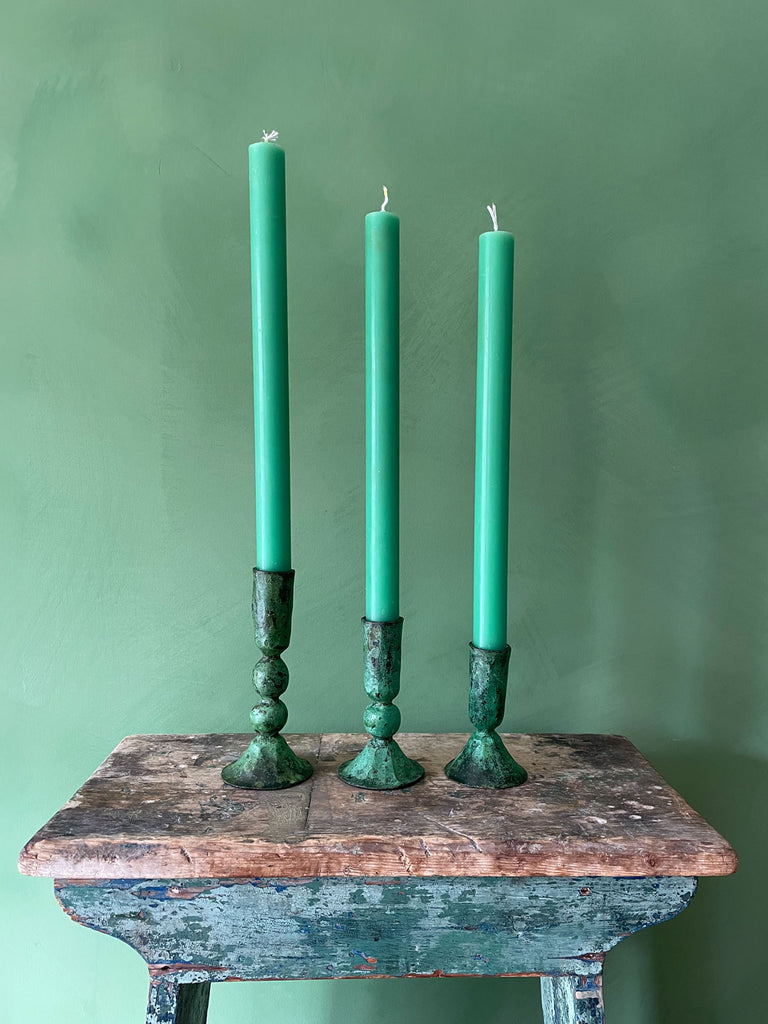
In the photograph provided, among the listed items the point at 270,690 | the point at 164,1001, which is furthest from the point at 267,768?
the point at 164,1001

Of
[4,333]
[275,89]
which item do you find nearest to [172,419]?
[4,333]

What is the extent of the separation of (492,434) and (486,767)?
26 centimetres

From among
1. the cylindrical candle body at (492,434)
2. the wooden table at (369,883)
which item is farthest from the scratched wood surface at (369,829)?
the cylindrical candle body at (492,434)

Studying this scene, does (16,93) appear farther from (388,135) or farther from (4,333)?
(388,135)

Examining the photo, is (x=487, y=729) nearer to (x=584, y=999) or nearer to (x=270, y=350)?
(x=584, y=999)

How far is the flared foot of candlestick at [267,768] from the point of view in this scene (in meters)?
0.57

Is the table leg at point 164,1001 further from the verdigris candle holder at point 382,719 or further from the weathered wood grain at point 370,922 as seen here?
the verdigris candle holder at point 382,719

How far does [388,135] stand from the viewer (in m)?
0.73

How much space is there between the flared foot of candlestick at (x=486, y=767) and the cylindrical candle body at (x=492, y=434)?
78 millimetres

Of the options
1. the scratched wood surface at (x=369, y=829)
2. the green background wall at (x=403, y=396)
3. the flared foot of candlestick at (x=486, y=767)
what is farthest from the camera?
the green background wall at (x=403, y=396)

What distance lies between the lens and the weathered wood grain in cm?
49

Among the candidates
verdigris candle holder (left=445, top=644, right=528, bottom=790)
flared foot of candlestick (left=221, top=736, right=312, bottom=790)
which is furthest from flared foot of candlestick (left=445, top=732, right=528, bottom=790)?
flared foot of candlestick (left=221, top=736, right=312, bottom=790)

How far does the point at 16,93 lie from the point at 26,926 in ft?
2.66

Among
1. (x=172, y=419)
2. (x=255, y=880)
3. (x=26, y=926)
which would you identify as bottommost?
(x=26, y=926)
